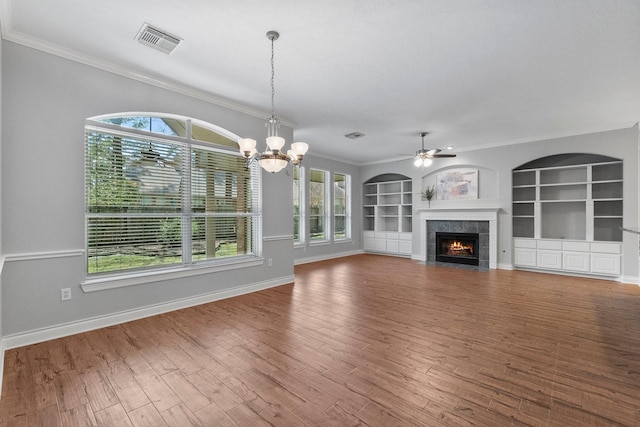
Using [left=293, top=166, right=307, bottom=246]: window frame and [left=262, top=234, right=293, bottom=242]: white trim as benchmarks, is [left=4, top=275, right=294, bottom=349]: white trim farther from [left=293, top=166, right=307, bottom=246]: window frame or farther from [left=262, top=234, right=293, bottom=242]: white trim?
[left=293, top=166, right=307, bottom=246]: window frame

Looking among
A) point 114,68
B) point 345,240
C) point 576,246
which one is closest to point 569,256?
point 576,246

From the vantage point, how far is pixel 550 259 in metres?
6.25

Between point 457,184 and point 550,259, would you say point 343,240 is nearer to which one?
point 457,184

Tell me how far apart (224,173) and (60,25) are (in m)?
2.39

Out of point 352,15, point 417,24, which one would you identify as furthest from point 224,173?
point 417,24

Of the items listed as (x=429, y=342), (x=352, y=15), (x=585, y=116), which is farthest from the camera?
(x=585, y=116)

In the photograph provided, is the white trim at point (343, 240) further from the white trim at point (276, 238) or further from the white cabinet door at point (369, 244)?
the white trim at point (276, 238)

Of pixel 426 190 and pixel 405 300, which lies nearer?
pixel 405 300

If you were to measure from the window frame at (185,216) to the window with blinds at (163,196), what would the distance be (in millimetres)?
14

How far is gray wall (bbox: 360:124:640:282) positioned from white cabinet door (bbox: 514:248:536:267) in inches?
5.5

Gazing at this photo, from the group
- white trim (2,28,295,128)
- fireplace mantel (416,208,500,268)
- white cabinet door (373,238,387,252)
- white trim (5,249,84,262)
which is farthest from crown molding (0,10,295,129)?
white cabinet door (373,238,387,252)

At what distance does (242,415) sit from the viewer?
1.86m

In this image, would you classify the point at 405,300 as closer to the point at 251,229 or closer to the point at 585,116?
the point at 251,229

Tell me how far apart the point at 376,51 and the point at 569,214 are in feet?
20.3
